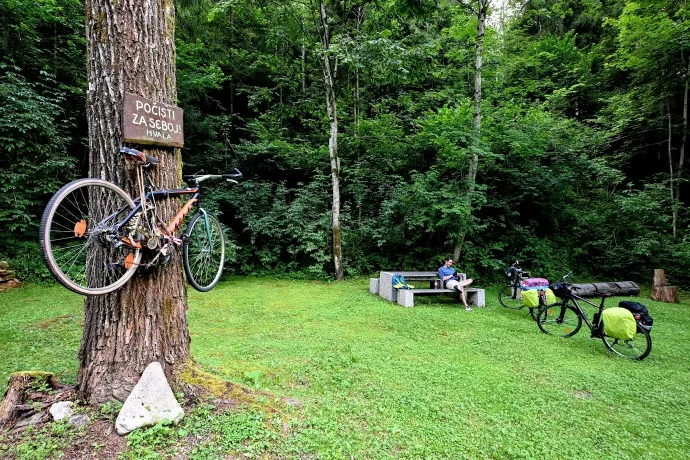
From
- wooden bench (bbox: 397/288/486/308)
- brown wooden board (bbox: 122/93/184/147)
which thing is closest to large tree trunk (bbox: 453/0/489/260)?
wooden bench (bbox: 397/288/486/308)

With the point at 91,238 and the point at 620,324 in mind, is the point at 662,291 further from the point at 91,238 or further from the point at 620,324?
the point at 91,238

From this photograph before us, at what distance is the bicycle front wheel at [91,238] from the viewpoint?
1624mm

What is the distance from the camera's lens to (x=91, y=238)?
1.77 metres

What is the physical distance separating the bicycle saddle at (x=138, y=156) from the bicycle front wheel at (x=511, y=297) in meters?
6.42

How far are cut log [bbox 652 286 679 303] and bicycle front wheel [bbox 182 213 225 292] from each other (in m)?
8.94

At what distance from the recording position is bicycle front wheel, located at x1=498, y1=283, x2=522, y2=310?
259 inches

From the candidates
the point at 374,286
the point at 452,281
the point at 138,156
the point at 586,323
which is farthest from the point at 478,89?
the point at 138,156

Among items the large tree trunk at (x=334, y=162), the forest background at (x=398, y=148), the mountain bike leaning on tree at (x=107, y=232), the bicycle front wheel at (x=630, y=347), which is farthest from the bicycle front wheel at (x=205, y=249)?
the large tree trunk at (x=334, y=162)

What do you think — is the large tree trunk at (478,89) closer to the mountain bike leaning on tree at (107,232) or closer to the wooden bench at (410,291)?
the wooden bench at (410,291)

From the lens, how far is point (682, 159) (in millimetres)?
8812

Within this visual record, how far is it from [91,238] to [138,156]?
496 mm

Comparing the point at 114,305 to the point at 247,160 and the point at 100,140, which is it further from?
the point at 247,160

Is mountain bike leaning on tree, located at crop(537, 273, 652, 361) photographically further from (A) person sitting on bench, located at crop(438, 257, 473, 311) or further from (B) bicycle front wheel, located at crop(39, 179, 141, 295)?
(B) bicycle front wheel, located at crop(39, 179, 141, 295)

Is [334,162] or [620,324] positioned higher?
[334,162]
